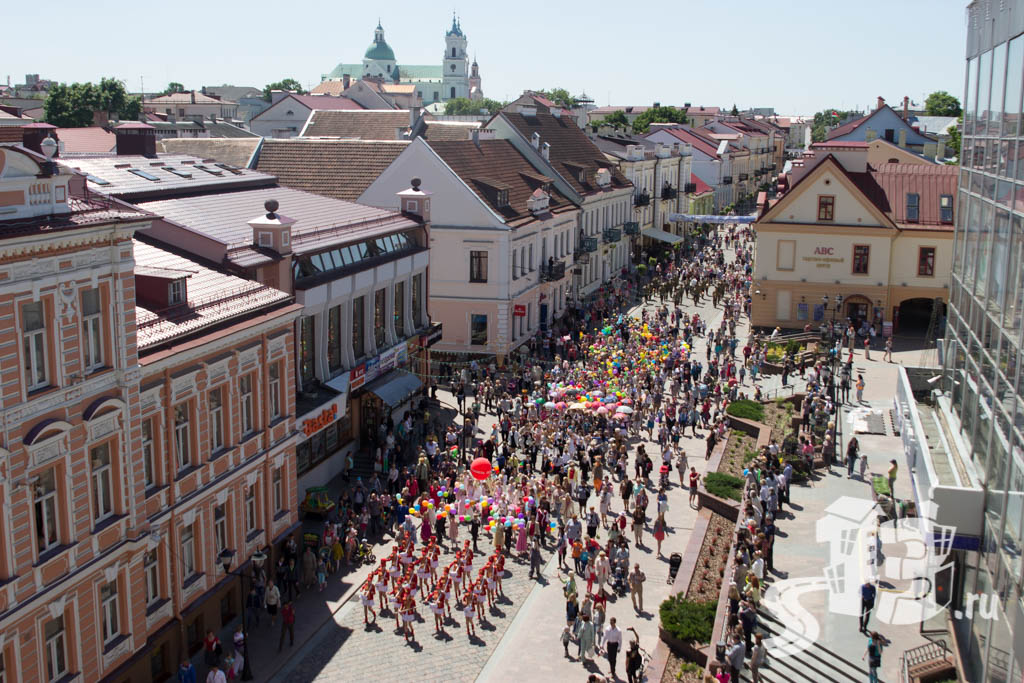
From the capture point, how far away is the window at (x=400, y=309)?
3969 centimetres

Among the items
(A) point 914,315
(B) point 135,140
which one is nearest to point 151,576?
(B) point 135,140

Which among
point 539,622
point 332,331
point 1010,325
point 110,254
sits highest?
point 110,254

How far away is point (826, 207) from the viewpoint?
5638 cm

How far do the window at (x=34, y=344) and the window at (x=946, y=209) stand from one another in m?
47.3

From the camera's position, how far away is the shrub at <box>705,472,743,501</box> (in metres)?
33.1

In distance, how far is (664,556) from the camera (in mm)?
29781

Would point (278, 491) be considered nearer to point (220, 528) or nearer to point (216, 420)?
point (220, 528)

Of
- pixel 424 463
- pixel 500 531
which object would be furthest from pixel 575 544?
pixel 424 463

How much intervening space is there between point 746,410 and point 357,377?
1584 cm

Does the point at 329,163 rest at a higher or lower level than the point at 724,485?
higher

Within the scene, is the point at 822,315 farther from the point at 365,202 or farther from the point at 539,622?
the point at 539,622

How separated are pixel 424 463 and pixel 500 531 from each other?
5.14 metres

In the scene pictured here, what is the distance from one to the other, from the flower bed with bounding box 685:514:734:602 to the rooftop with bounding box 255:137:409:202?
26266 millimetres

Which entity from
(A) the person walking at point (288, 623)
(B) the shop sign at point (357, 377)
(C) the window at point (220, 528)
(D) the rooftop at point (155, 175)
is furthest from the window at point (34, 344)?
(B) the shop sign at point (357, 377)
